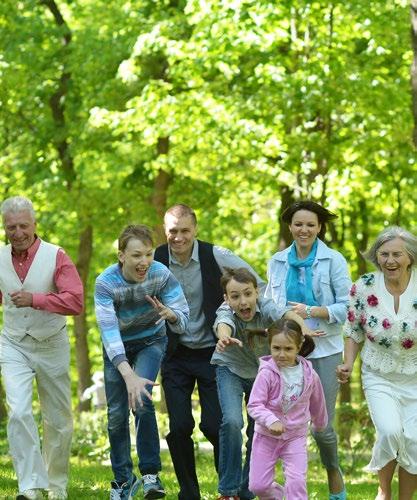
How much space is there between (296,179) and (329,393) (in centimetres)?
1232

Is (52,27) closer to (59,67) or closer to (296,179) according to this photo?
(59,67)

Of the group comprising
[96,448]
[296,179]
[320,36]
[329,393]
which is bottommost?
[96,448]

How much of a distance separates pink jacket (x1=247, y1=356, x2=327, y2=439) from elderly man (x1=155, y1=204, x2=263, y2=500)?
41.4 inches

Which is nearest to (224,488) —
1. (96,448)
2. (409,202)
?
(96,448)

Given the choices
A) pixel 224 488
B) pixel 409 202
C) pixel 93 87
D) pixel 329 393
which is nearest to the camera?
pixel 224 488

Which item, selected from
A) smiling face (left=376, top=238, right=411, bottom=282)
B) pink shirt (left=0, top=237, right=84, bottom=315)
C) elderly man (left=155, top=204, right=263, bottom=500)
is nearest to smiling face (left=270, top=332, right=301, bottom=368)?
smiling face (left=376, top=238, right=411, bottom=282)

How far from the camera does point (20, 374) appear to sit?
9422 mm

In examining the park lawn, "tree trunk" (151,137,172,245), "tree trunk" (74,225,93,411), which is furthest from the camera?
"tree trunk" (74,225,93,411)

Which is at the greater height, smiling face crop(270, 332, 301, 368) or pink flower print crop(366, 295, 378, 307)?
pink flower print crop(366, 295, 378, 307)

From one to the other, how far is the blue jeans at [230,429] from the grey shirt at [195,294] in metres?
0.42

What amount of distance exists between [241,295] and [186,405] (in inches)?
44.6

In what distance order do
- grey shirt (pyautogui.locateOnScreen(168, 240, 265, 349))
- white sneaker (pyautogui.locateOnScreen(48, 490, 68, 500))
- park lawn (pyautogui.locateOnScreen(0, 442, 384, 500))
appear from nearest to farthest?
1. grey shirt (pyautogui.locateOnScreen(168, 240, 265, 349))
2. white sneaker (pyautogui.locateOnScreen(48, 490, 68, 500))
3. park lawn (pyautogui.locateOnScreen(0, 442, 384, 500))

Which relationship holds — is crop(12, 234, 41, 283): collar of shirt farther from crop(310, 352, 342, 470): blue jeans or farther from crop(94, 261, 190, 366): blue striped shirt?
crop(310, 352, 342, 470): blue jeans

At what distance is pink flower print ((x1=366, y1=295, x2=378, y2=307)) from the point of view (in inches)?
349
